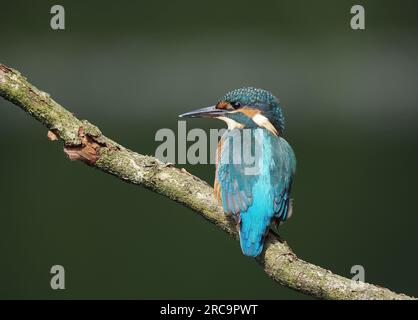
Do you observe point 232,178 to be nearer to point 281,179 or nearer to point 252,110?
point 281,179

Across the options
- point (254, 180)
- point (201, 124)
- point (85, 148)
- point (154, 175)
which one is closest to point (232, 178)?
point (254, 180)

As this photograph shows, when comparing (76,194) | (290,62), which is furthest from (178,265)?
(290,62)

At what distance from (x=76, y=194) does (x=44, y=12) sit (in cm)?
97

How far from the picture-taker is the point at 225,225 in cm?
183

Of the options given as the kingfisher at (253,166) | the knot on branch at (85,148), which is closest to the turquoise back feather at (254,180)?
the kingfisher at (253,166)

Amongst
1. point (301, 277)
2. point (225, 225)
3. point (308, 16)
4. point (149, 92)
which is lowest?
point (301, 277)

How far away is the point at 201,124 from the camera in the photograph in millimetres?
3770

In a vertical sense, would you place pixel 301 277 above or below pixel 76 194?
below

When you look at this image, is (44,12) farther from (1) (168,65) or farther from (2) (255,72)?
(2) (255,72)

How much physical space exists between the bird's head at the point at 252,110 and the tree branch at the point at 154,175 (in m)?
0.31

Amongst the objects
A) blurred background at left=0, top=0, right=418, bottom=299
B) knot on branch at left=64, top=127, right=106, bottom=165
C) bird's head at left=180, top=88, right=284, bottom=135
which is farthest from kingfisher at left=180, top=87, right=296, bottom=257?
blurred background at left=0, top=0, right=418, bottom=299

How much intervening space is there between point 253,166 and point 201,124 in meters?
1.90

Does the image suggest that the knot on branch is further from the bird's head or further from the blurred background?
the blurred background

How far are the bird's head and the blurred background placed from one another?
158cm
